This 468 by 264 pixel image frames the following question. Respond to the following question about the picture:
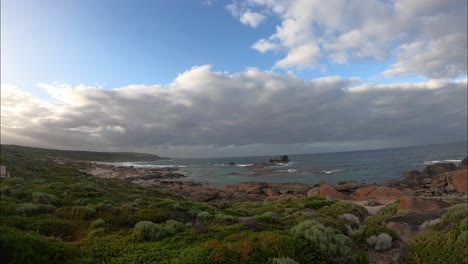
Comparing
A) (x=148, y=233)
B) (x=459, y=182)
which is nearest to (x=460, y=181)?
(x=459, y=182)

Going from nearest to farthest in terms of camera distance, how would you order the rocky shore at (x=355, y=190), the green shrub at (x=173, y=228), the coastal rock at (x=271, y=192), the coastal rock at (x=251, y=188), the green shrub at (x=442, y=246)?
the green shrub at (x=442, y=246)
the green shrub at (x=173, y=228)
the rocky shore at (x=355, y=190)
the coastal rock at (x=271, y=192)
the coastal rock at (x=251, y=188)

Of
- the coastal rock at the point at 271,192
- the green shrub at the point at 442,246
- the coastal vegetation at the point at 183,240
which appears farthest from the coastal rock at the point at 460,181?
the green shrub at the point at 442,246

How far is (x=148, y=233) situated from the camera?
8.19 m

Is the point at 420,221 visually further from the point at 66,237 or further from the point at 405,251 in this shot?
the point at 66,237

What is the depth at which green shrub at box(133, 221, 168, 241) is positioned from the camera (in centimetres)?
803

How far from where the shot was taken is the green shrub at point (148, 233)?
8.03 metres

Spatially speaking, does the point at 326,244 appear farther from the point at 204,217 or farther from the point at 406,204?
the point at 406,204

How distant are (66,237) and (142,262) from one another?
150 inches

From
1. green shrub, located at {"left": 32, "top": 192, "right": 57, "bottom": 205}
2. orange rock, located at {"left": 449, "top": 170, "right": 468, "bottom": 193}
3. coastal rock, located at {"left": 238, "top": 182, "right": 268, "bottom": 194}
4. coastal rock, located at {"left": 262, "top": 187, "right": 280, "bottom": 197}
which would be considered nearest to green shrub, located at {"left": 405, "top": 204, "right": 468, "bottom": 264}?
green shrub, located at {"left": 32, "top": 192, "right": 57, "bottom": 205}

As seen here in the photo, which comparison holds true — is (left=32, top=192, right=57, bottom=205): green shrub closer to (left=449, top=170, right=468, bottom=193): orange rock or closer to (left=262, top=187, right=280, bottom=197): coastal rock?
(left=262, top=187, right=280, bottom=197): coastal rock

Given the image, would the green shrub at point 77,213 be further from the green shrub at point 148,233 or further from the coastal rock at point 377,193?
the coastal rock at point 377,193

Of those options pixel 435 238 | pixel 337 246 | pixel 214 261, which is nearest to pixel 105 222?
pixel 214 261

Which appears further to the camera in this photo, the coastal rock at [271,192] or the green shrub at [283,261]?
the coastal rock at [271,192]

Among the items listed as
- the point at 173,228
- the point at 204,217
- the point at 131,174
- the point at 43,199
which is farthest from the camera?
the point at 131,174
